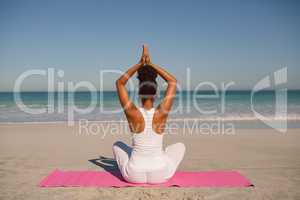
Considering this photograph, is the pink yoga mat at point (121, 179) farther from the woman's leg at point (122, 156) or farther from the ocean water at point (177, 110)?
the ocean water at point (177, 110)

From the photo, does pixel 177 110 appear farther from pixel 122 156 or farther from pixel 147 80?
pixel 147 80

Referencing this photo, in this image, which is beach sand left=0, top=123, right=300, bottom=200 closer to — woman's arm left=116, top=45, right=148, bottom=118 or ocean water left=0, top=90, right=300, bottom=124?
woman's arm left=116, top=45, right=148, bottom=118

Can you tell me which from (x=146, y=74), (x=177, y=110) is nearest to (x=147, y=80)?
(x=146, y=74)

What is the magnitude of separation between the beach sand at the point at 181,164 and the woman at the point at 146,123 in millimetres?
256

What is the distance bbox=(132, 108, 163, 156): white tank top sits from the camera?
416 centimetres

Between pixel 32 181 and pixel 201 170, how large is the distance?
9.47ft

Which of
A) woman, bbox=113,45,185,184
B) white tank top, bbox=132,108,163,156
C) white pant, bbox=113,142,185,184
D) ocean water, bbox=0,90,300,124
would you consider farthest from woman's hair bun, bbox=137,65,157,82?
white pant, bbox=113,142,185,184

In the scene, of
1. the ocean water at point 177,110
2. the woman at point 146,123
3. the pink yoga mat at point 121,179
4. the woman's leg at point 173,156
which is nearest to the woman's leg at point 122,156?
the woman at point 146,123

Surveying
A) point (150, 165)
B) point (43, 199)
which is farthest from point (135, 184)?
point (43, 199)

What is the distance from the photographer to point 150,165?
421 centimetres

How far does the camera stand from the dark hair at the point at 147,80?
4.03 m

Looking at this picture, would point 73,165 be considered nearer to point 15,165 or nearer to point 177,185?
point 15,165

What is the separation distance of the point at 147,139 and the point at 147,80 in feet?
2.71

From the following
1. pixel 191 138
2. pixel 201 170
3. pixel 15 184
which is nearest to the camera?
pixel 15 184
